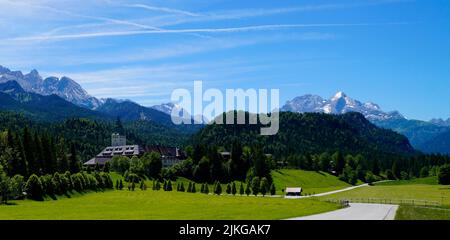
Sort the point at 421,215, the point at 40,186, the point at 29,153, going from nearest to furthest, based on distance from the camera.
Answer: the point at 421,215
the point at 40,186
the point at 29,153

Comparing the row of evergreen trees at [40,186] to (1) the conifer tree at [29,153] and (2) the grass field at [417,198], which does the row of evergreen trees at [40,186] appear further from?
(2) the grass field at [417,198]

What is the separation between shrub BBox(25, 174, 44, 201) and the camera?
4109 inches

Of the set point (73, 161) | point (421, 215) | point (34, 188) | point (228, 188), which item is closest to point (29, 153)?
point (34, 188)

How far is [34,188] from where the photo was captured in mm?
104938

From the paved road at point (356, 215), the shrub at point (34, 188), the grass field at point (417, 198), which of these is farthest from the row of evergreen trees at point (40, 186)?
the grass field at point (417, 198)

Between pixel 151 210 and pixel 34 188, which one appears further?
pixel 34 188

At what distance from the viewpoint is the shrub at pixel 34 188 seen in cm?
10438

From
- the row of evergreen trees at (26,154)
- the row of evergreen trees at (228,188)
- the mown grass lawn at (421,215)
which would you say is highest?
the row of evergreen trees at (26,154)

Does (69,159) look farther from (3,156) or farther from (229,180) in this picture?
(229,180)

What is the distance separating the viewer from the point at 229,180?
7648 inches

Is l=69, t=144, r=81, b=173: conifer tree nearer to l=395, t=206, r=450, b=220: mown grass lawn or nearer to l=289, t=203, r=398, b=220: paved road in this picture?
l=289, t=203, r=398, b=220: paved road

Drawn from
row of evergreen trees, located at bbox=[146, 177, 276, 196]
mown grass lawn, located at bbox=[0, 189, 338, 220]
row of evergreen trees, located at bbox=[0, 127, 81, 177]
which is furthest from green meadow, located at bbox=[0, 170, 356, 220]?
row of evergreen trees, located at bbox=[146, 177, 276, 196]

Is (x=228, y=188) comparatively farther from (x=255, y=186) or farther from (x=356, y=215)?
(x=356, y=215)
